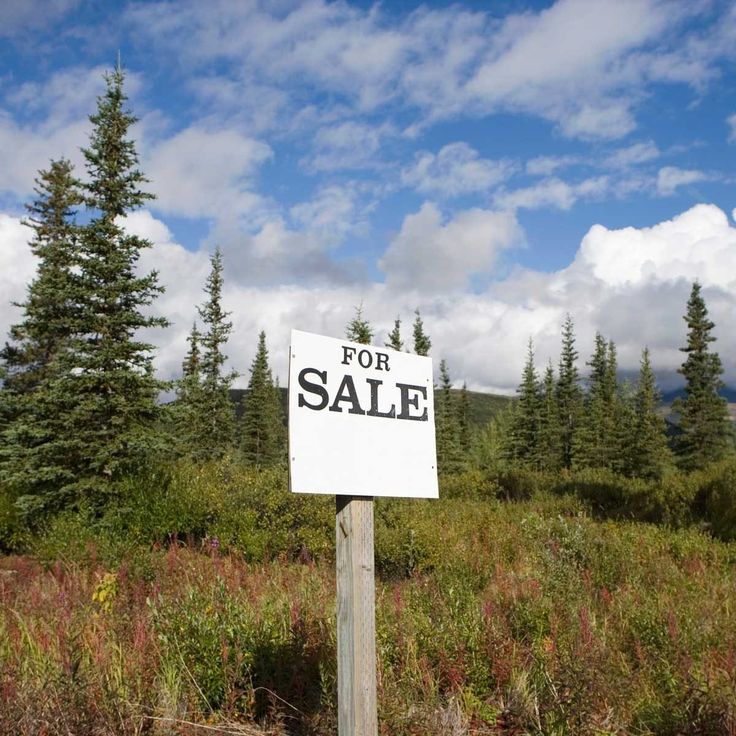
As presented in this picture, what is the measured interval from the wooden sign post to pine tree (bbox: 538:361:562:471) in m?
43.7

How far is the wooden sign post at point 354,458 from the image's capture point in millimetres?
2793

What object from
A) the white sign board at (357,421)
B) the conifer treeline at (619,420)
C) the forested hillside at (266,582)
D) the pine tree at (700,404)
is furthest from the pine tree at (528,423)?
the white sign board at (357,421)

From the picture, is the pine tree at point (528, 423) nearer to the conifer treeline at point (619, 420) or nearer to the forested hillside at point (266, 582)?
the conifer treeline at point (619, 420)

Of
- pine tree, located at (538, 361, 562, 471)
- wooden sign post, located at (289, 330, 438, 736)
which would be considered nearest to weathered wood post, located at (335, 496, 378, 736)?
wooden sign post, located at (289, 330, 438, 736)

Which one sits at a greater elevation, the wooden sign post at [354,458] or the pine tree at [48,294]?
the pine tree at [48,294]

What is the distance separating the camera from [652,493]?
1731 centimetres

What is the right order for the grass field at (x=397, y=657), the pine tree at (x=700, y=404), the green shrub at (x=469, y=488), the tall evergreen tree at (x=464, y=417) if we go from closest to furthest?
the grass field at (x=397, y=657)
the green shrub at (x=469, y=488)
the pine tree at (x=700, y=404)
the tall evergreen tree at (x=464, y=417)

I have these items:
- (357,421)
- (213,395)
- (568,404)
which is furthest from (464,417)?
(357,421)

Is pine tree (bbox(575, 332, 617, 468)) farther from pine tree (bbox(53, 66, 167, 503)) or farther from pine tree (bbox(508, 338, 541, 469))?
pine tree (bbox(53, 66, 167, 503))

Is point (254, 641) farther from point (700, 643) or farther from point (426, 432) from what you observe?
point (700, 643)

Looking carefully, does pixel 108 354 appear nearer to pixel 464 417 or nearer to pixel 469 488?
pixel 469 488

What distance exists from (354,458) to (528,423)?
45.4 meters

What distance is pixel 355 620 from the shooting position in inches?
112

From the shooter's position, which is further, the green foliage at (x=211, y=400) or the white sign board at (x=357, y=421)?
the green foliage at (x=211, y=400)
